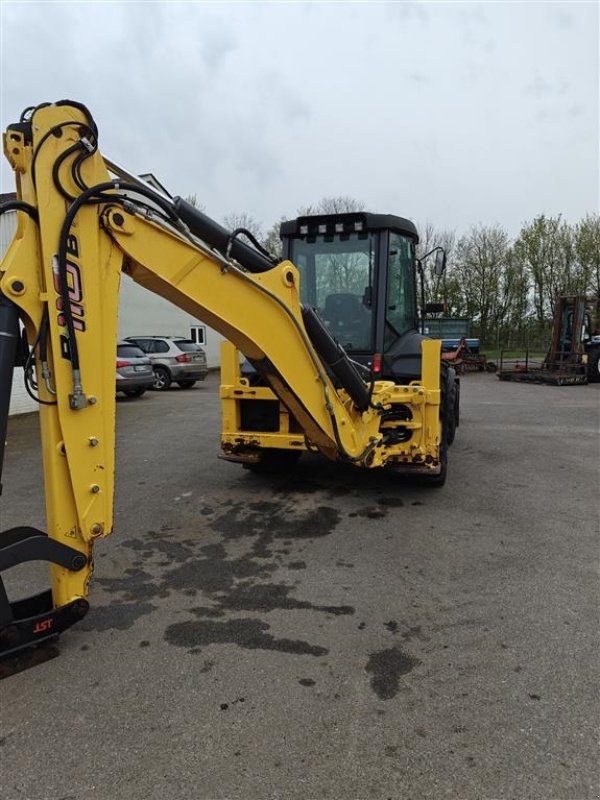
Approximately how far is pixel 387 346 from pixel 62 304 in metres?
3.93

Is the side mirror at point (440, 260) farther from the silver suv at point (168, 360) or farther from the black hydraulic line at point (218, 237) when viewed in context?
the silver suv at point (168, 360)

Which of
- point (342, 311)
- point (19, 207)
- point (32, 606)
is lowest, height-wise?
point (32, 606)

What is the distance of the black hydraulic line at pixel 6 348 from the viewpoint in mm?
2809

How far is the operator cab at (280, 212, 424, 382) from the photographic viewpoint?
610cm

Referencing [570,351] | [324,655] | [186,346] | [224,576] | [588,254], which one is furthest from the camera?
[588,254]

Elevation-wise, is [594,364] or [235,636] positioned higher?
[594,364]

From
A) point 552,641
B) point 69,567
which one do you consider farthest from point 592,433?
point 69,567

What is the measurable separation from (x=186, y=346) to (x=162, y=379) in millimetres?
1357

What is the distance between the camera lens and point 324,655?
3195mm

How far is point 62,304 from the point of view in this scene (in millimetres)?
2924

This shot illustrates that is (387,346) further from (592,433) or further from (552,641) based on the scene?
(592,433)

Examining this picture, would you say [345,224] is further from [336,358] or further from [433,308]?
[336,358]

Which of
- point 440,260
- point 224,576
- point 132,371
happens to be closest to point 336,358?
point 224,576

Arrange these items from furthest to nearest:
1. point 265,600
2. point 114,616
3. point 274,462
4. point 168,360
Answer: point 168,360
point 274,462
point 265,600
point 114,616
